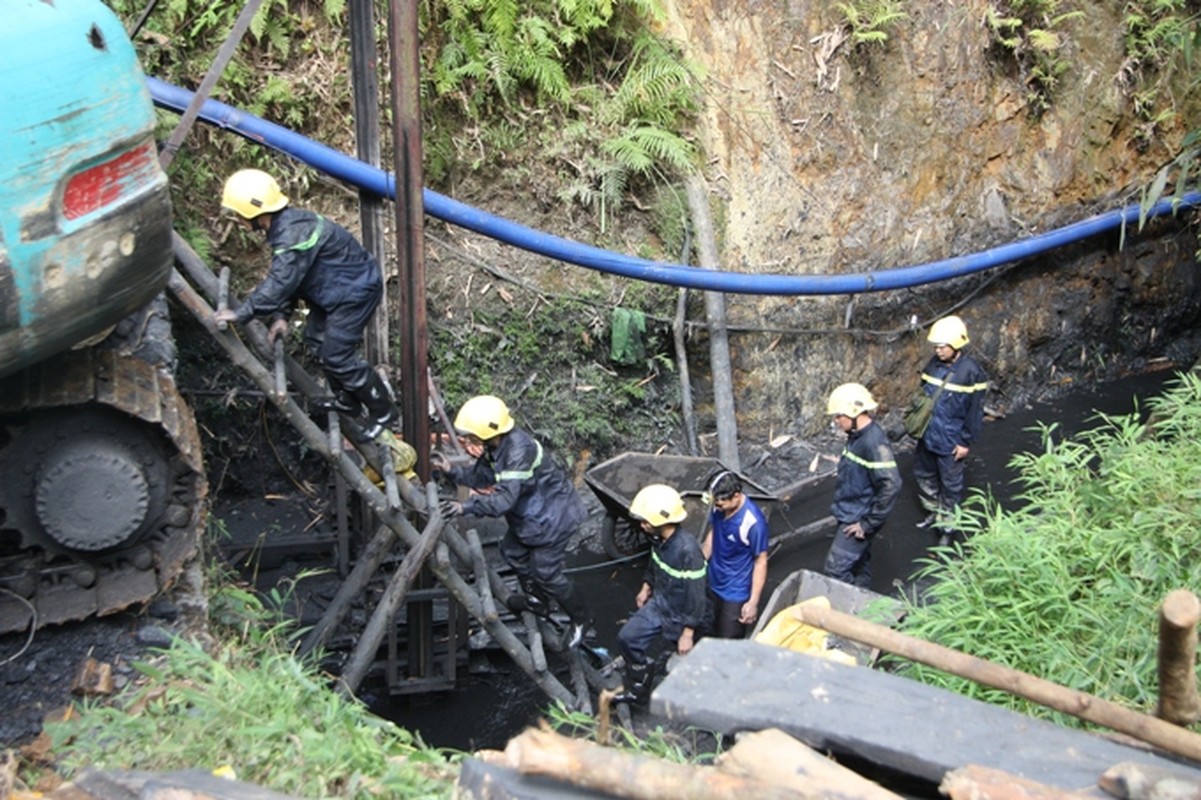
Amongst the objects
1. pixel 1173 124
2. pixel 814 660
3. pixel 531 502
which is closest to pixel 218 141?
pixel 531 502

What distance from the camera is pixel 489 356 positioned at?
9.06 meters

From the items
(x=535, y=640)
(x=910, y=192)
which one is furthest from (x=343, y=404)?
(x=910, y=192)

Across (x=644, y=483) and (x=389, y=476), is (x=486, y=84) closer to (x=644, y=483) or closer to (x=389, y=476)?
(x=644, y=483)

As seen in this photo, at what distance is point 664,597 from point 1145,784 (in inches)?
161

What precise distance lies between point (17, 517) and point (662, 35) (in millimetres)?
6787

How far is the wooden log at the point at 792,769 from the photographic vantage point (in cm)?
268

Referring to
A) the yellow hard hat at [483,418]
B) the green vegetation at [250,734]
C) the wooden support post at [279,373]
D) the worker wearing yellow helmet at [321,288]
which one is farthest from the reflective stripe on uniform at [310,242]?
the green vegetation at [250,734]

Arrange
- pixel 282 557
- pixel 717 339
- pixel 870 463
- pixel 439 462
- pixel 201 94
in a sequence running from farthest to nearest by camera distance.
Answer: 1. pixel 717 339
2. pixel 282 557
3. pixel 870 463
4. pixel 439 462
5. pixel 201 94

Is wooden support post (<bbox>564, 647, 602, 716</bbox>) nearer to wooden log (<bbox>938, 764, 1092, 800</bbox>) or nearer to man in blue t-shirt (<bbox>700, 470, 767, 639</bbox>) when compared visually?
man in blue t-shirt (<bbox>700, 470, 767, 639</bbox>)

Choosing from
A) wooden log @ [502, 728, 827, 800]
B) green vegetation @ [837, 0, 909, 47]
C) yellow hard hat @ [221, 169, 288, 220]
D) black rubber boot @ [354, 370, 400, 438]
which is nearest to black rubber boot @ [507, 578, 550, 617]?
black rubber boot @ [354, 370, 400, 438]

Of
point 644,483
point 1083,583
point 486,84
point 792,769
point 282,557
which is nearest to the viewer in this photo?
point 792,769

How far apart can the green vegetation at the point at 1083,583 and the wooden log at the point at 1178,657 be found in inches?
34.1

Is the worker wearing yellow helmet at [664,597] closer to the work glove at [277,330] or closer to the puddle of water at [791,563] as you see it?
the puddle of water at [791,563]

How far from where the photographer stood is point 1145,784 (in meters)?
2.79
